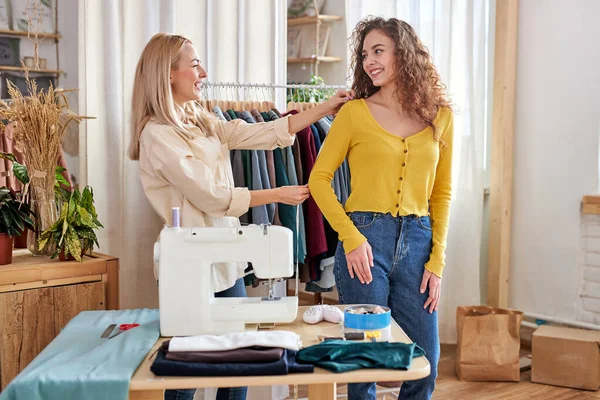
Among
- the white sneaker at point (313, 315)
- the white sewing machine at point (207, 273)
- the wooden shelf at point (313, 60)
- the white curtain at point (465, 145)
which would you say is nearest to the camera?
the white sewing machine at point (207, 273)

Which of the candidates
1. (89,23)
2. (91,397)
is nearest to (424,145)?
(91,397)

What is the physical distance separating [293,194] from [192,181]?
0.35 metres

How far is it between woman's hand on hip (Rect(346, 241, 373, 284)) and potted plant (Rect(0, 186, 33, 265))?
51.7 inches

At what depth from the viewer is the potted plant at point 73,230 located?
8.93 feet

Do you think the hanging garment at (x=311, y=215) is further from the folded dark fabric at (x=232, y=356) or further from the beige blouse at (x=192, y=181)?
the folded dark fabric at (x=232, y=356)

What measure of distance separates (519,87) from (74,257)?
295 centimetres

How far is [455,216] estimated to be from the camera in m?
4.41

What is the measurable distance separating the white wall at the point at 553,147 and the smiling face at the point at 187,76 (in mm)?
2484

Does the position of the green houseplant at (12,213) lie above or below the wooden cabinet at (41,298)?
above

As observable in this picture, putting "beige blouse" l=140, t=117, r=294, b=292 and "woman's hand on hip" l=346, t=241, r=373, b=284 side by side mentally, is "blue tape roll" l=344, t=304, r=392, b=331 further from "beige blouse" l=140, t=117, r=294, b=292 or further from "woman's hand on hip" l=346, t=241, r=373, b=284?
"beige blouse" l=140, t=117, r=294, b=292

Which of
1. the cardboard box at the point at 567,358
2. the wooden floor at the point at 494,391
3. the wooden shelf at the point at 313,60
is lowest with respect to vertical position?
the wooden floor at the point at 494,391

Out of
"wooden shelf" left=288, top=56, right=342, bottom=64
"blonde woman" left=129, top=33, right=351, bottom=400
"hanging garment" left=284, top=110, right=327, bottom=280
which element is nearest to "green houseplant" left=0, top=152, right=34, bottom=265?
"blonde woman" left=129, top=33, right=351, bottom=400

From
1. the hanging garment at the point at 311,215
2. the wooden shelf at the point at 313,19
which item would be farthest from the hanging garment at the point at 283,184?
the wooden shelf at the point at 313,19

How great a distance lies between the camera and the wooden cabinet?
2.56 m
